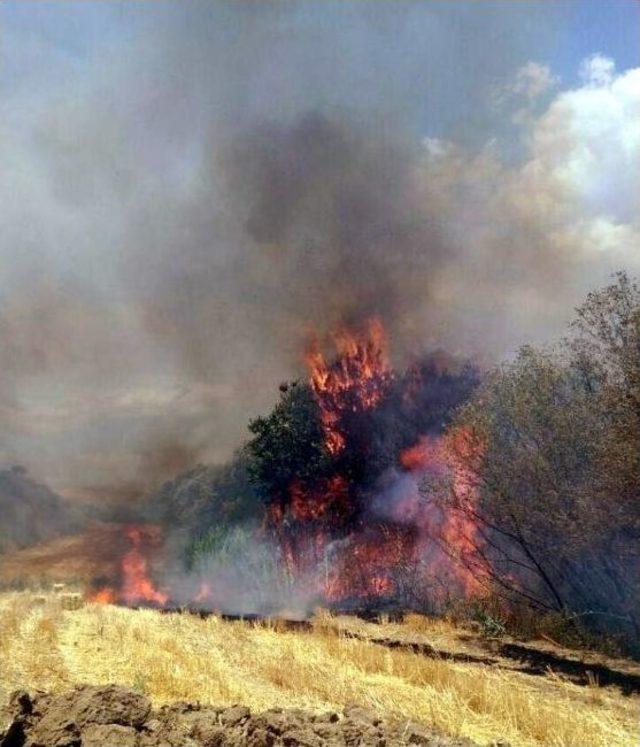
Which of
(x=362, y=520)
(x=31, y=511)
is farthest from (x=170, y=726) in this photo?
(x=31, y=511)

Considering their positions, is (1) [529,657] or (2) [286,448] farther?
(2) [286,448]

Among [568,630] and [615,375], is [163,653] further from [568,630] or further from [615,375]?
[615,375]

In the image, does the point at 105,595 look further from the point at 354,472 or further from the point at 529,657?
the point at 529,657

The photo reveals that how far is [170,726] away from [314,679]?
5.13 meters

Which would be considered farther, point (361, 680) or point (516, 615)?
point (516, 615)

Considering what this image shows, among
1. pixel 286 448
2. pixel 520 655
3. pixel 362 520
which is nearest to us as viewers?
pixel 520 655

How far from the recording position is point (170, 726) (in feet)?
23.4

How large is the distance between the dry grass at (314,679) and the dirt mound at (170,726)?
1.80 meters

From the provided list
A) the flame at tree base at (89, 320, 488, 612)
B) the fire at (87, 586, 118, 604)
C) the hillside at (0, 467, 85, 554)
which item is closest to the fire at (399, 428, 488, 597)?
the flame at tree base at (89, 320, 488, 612)

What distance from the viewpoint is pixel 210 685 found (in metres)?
10.8

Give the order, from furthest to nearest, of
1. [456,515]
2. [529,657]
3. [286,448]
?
[286,448], [456,515], [529,657]

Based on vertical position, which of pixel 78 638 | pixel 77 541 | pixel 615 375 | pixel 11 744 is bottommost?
pixel 11 744

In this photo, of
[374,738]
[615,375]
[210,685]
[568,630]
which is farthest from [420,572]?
[374,738]

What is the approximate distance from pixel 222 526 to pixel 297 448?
423 inches
